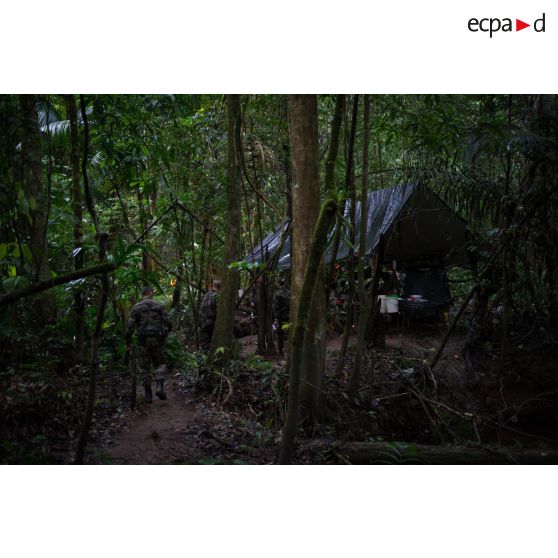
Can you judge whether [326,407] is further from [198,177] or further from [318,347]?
[198,177]

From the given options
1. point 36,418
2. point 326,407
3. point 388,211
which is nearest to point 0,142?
point 36,418

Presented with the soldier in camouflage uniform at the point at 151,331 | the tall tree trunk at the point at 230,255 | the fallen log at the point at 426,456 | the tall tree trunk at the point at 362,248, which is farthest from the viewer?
the tall tree trunk at the point at 230,255

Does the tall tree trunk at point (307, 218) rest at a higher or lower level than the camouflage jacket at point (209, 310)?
higher

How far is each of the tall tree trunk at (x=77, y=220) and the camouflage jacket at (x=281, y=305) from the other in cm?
356

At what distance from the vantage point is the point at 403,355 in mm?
7359

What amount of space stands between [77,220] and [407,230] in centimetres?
528

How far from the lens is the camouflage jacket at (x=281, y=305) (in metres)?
8.28

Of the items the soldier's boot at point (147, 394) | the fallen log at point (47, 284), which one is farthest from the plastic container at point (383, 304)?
the fallen log at point (47, 284)

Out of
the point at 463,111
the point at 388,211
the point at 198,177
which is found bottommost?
the point at 388,211

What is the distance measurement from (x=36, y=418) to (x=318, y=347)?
8.23ft

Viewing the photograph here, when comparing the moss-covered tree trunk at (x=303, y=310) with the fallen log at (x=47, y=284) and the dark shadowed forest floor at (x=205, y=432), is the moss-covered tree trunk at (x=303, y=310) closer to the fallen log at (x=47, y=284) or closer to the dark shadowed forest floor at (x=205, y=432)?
the dark shadowed forest floor at (x=205, y=432)

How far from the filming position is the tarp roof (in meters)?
7.55
